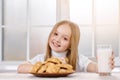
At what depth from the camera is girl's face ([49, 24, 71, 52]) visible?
173 centimetres

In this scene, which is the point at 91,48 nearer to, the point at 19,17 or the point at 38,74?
the point at 19,17

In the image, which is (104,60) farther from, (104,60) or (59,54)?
(59,54)

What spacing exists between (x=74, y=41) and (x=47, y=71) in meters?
0.74

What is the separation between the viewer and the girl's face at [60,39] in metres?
1.73

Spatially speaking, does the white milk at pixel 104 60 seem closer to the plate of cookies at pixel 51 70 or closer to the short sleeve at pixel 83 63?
the plate of cookies at pixel 51 70

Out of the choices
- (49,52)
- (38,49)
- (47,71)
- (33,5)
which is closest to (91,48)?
(38,49)

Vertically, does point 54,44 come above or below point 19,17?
below

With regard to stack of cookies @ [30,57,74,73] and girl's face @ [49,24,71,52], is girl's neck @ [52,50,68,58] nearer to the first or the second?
girl's face @ [49,24,71,52]

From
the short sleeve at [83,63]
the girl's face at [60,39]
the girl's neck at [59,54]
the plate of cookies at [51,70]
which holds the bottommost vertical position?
the short sleeve at [83,63]

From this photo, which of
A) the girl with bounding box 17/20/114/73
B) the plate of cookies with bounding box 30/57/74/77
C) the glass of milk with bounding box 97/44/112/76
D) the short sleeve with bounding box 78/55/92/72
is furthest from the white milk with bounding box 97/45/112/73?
the short sleeve with bounding box 78/55/92/72

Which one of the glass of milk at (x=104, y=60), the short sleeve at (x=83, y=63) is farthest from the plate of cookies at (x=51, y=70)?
the short sleeve at (x=83, y=63)

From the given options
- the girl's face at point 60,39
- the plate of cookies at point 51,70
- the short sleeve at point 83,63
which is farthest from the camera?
the short sleeve at point 83,63

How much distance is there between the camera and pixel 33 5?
2.68 metres

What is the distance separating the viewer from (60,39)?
1.73m
